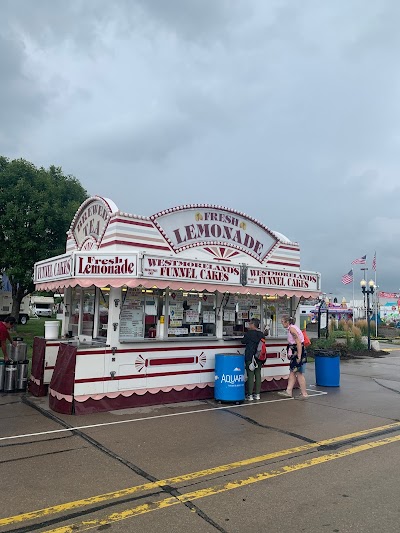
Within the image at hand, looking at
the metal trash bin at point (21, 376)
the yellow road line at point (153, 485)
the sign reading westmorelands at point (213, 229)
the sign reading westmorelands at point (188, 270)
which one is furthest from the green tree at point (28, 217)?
the yellow road line at point (153, 485)

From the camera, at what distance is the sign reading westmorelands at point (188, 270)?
828 cm

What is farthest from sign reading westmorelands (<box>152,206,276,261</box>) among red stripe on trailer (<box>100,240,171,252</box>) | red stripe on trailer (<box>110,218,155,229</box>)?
red stripe on trailer (<box>100,240,171,252</box>)

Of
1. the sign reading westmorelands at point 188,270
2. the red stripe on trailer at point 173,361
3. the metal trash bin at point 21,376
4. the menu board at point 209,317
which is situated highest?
the sign reading westmorelands at point 188,270

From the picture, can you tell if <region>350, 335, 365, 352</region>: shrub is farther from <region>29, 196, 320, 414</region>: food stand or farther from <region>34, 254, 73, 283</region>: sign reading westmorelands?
<region>34, 254, 73, 283</region>: sign reading westmorelands

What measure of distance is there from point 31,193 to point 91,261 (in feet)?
47.3

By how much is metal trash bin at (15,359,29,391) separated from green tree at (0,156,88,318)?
11451mm

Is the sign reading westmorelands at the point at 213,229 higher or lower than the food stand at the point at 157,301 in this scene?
higher

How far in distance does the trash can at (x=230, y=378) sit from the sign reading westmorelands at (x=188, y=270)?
1.59 m

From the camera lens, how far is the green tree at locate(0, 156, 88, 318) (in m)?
20.6

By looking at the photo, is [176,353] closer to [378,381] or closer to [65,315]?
[65,315]

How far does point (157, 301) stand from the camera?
9391 millimetres

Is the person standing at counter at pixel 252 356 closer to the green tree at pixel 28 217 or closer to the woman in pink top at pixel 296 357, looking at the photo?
the woman in pink top at pixel 296 357

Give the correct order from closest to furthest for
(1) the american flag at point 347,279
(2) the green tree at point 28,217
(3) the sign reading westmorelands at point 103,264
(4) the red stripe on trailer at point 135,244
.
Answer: (3) the sign reading westmorelands at point 103,264
(4) the red stripe on trailer at point 135,244
(2) the green tree at point 28,217
(1) the american flag at point 347,279

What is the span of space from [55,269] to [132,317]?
1.96 m
